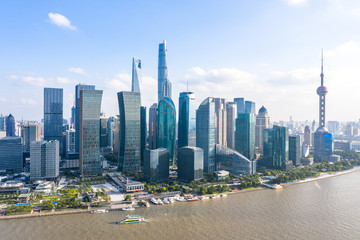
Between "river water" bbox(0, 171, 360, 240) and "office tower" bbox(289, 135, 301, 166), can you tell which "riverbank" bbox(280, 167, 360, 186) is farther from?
"river water" bbox(0, 171, 360, 240)

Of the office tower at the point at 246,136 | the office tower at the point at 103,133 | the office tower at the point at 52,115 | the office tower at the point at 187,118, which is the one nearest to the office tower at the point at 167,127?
the office tower at the point at 187,118

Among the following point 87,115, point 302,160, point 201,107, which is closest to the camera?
point 87,115

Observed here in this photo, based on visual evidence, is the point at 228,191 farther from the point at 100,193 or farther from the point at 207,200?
the point at 100,193

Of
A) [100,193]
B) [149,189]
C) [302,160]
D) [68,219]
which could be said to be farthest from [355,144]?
[68,219]

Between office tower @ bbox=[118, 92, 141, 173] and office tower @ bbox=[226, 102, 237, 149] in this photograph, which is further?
office tower @ bbox=[226, 102, 237, 149]

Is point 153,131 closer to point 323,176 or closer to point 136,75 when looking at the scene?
point 136,75

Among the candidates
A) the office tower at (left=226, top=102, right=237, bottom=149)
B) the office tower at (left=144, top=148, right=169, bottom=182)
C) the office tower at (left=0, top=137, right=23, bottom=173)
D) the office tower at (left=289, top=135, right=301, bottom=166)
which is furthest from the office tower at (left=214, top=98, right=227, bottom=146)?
the office tower at (left=0, top=137, right=23, bottom=173)
